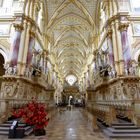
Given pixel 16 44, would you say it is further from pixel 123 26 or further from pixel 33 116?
pixel 123 26

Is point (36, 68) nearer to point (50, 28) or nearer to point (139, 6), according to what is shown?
point (50, 28)

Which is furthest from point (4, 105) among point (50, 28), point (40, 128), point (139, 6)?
point (50, 28)

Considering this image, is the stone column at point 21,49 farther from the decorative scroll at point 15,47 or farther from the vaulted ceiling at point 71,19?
the vaulted ceiling at point 71,19

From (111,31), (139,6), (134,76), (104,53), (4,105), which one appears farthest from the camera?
(104,53)

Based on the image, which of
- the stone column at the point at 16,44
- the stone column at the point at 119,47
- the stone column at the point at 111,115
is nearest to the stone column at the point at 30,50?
the stone column at the point at 16,44

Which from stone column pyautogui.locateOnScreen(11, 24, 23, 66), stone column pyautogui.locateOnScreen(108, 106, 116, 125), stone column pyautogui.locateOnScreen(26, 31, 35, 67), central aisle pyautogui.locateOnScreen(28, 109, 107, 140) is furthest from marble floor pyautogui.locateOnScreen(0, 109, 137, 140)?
stone column pyautogui.locateOnScreen(26, 31, 35, 67)

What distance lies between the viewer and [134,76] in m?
10.9

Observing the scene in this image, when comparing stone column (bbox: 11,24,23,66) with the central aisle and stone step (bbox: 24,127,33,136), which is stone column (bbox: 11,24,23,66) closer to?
the central aisle

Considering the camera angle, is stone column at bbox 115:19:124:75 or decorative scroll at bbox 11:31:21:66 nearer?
stone column at bbox 115:19:124:75

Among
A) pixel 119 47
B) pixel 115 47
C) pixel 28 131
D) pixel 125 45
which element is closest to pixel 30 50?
pixel 115 47

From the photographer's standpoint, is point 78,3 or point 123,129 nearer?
point 123,129

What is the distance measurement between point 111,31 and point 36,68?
817 cm

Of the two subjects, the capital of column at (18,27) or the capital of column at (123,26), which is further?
the capital of column at (18,27)

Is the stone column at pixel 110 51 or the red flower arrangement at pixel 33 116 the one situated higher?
the stone column at pixel 110 51
